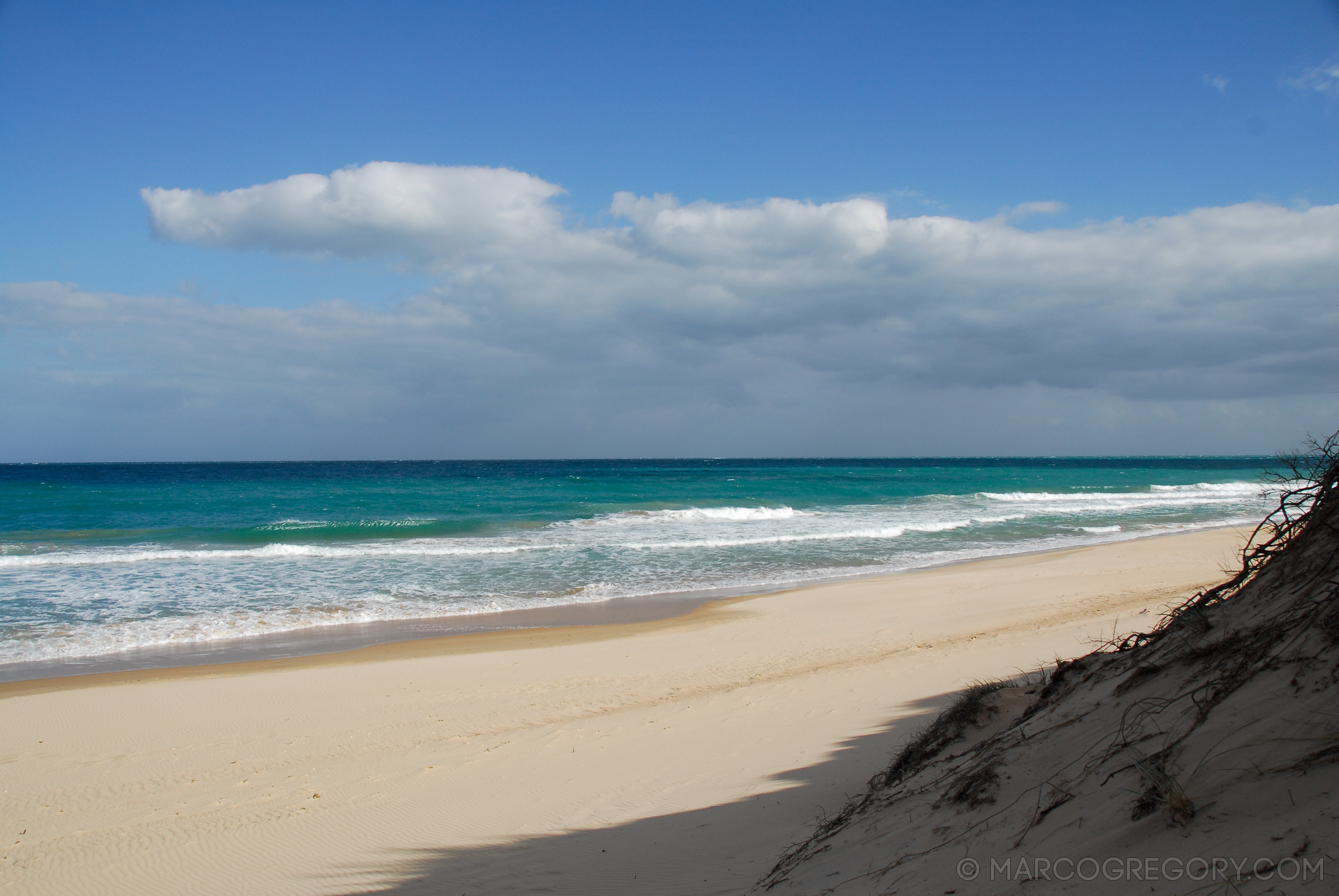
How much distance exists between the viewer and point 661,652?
387 inches

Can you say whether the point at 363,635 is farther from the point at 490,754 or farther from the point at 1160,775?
the point at 1160,775

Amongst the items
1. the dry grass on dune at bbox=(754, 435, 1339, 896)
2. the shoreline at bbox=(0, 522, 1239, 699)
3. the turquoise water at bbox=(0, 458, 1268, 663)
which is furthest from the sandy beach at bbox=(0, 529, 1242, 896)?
the turquoise water at bbox=(0, 458, 1268, 663)

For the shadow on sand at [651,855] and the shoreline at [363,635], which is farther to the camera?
the shoreline at [363,635]

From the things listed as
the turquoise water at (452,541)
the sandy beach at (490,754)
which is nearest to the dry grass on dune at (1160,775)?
the sandy beach at (490,754)

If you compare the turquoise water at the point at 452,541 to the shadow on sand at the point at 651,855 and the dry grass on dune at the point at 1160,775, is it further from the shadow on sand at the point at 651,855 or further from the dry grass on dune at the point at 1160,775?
the dry grass on dune at the point at 1160,775

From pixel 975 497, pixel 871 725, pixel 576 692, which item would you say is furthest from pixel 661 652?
pixel 975 497

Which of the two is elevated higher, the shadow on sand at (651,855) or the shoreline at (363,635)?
the shadow on sand at (651,855)

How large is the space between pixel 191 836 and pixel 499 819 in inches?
88.7

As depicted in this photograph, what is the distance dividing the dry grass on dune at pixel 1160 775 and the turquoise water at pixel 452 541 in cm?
1146

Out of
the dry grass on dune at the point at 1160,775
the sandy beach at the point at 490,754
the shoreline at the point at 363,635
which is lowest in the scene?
the shoreline at the point at 363,635

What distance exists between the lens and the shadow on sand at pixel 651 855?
3.92 m

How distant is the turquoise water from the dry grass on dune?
11461 mm

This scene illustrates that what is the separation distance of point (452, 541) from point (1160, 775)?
2248 cm

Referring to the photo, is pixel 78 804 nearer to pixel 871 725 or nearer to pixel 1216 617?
pixel 871 725
